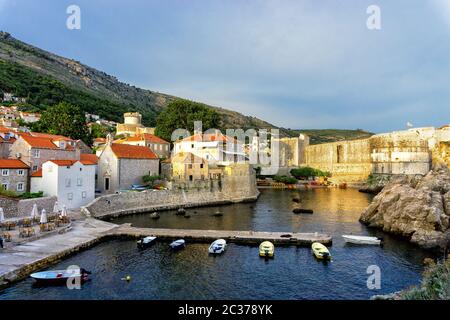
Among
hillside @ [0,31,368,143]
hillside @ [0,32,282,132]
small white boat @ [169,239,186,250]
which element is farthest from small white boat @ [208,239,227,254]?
hillside @ [0,32,282,132]

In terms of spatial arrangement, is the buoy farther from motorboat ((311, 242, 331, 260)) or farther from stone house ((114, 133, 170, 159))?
stone house ((114, 133, 170, 159))

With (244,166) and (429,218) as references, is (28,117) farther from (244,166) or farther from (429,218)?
(429,218)

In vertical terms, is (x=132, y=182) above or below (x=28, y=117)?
below

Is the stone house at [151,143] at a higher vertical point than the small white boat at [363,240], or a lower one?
higher

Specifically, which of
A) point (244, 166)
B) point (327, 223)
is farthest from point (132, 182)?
point (327, 223)

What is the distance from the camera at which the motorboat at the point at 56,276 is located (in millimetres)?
18203

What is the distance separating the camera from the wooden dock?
90.2 feet

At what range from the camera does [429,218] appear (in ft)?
96.7

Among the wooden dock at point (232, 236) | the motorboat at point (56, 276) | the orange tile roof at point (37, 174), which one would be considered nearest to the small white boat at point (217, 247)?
the wooden dock at point (232, 236)

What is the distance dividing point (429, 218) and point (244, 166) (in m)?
28.3

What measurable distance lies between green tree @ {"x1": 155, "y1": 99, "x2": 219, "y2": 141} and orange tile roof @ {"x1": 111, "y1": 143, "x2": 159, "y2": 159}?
786 inches

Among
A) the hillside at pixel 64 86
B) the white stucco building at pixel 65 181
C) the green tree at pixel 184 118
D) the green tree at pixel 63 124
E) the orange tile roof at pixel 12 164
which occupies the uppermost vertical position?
the hillside at pixel 64 86

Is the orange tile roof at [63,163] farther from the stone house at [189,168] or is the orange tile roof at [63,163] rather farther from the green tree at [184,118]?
the green tree at [184,118]

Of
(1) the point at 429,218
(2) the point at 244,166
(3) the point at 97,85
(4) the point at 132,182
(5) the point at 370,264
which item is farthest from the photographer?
(3) the point at 97,85
